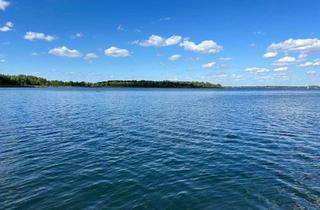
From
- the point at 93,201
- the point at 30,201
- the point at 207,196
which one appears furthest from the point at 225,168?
the point at 30,201

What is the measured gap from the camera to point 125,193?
13555mm

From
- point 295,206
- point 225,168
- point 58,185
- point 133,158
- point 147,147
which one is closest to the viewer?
point 295,206

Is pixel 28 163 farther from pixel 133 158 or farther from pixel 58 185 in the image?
pixel 133 158

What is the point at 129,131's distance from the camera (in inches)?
1169

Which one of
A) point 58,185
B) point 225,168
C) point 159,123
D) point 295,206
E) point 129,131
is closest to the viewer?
point 295,206

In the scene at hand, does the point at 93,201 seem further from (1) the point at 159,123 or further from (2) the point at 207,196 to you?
(1) the point at 159,123

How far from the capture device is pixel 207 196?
1321 centimetres

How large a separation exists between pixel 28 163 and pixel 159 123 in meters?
19.8

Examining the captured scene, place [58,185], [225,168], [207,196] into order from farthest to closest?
1. [225,168]
2. [58,185]
3. [207,196]

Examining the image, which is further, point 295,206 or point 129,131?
point 129,131

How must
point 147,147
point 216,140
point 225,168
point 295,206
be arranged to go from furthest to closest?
point 216,140 < point 147,147 < point 225,168 < point 295,206

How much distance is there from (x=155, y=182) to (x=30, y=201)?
5975mm

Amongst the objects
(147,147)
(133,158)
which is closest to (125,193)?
(133,158)

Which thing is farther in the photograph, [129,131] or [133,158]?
[129,131]
